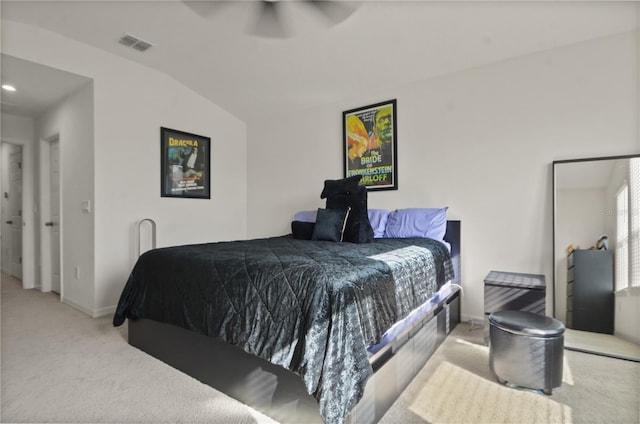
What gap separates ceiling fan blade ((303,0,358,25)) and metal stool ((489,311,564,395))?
247cm

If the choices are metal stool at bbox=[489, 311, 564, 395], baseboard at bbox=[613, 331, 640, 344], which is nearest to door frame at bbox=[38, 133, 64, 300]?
metal stool at bbox=[489, 311, 564, 395]

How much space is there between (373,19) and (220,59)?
67.9 inches

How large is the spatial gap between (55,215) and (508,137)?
17.7 ft

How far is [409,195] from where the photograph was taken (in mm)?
3416

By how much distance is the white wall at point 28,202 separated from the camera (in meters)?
4.44

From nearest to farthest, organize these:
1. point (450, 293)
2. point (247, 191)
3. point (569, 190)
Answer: point (569, 190), point (450, 293), point (247, 191)

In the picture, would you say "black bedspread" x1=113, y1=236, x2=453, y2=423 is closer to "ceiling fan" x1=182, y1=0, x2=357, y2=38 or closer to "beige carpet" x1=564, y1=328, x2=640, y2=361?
"beige carpet" x1=564, y1=328, x2=640, y2=361

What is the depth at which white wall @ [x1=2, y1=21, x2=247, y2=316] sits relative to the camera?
10.2 feet

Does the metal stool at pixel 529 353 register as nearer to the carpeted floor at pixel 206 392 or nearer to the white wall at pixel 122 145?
the carpeted floor at pixel 206 392

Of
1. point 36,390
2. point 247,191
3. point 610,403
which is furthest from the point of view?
point 247,191

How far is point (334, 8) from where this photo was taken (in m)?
2.51

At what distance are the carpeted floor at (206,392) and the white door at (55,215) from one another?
193 cm

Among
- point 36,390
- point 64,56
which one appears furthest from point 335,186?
point 64,56

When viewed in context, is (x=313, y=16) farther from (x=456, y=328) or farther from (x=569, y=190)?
(x=456, y=328)
